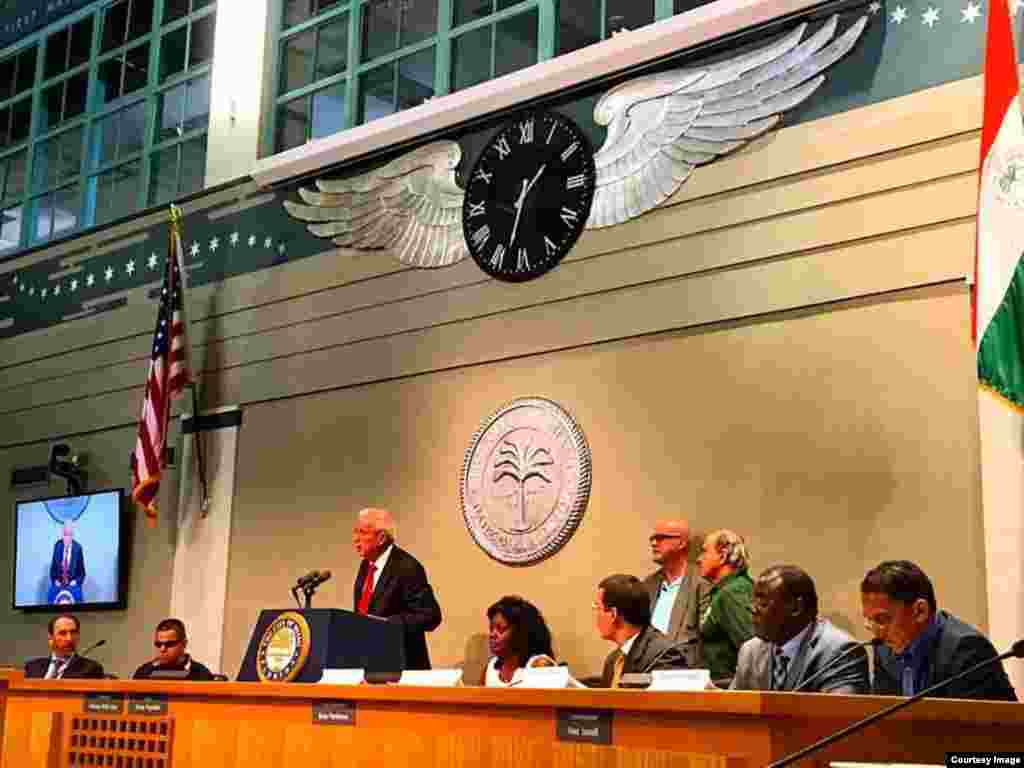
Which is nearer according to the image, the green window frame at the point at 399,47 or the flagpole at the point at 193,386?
the green window frame at the point at 399,47

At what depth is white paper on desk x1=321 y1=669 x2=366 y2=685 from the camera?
12.4 ft

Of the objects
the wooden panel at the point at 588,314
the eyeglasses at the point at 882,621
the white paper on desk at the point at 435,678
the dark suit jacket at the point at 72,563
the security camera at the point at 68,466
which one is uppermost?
the wooden panel at the point at 588,314

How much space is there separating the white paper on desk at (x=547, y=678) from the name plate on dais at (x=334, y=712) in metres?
0.42

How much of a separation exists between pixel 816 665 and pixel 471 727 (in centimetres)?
106

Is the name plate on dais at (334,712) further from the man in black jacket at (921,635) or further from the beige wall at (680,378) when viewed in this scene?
the beige wall at (680,378)

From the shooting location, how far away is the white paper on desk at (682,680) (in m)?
2.87

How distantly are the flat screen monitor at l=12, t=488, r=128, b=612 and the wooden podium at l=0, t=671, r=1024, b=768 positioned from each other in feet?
13.5

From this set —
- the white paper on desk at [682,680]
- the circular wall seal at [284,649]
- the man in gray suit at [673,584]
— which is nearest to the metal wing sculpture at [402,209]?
the man in gray suit at [673,584]

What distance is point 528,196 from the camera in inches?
264

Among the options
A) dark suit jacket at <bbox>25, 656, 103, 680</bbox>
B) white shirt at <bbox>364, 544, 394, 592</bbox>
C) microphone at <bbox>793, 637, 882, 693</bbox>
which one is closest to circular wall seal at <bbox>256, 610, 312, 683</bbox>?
microphone at <bbox>793, 637, 882, 693</bbox>

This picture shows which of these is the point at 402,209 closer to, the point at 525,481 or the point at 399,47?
the point at 399,47

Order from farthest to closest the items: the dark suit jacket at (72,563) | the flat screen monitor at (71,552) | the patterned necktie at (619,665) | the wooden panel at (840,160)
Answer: the dark suit jacket at (72,563), the flat screen monitor at (71,552), the wooden panel at (840,160), the patterned necktie at (619,665)

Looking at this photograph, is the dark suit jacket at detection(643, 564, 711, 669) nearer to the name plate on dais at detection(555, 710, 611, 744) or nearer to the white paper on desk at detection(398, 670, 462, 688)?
the white paper on desk at detection(398, 670, 462, 688)

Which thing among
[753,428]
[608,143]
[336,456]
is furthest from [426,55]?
[753,428]
